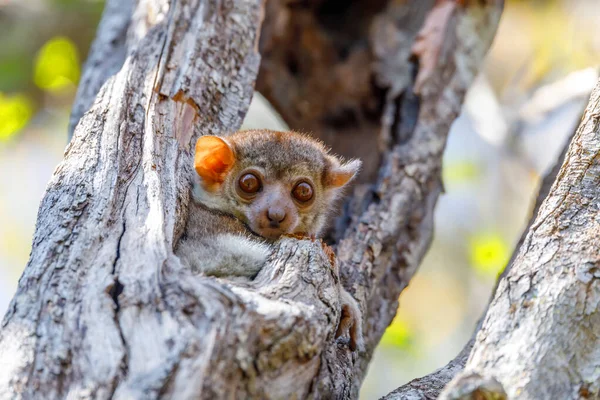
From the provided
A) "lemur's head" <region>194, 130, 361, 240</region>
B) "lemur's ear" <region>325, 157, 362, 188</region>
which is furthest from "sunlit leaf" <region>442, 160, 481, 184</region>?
"lemur's head" <region>194, 130, 361, 240</region>

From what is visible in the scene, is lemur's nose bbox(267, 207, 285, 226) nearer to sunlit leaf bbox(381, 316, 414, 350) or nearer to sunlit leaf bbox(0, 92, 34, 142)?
sunlit leaf bbox(0, 92, 34, 142)

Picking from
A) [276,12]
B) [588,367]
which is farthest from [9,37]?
[588,367]

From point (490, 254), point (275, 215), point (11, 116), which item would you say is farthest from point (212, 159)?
point (490, 254)

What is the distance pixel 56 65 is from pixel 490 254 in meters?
5.14

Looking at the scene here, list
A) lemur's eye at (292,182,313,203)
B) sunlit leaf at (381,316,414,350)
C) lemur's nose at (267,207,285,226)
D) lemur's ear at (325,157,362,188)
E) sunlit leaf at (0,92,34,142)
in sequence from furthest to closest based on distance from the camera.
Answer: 1. sunlit leaf at (381,316,414,350)
2. sunlit leaf at (0,92,34,142)
3. lemur's ear at (325,157,362,188)
4. lemur's eye at (292,182,313,203)
5. lemur's nose at (267,207,285,226)

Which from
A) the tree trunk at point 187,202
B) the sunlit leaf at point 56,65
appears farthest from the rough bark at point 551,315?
the sunlit leaf at point 56,65

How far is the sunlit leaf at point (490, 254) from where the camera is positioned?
25.1 ft

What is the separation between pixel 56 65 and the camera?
273 inches

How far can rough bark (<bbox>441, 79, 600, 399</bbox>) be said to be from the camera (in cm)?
207

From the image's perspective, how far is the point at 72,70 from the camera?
22.8 ft

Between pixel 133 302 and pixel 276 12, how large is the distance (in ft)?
12.3

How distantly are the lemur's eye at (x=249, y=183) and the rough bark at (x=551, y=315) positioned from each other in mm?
1677

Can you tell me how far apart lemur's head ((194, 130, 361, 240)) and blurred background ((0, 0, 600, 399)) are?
317 cm

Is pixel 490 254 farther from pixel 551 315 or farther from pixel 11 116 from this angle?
pixel 551 315
